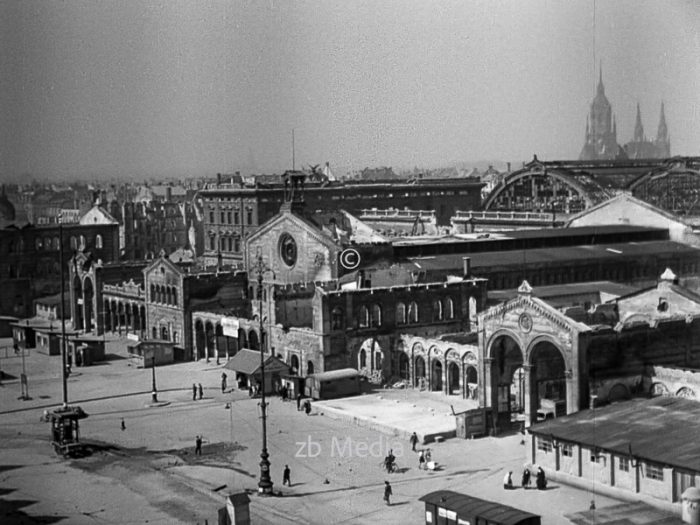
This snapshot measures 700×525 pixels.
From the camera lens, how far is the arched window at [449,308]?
66.2 m

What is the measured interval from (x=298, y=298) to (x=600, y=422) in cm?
3493

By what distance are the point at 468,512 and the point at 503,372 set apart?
19426 mm

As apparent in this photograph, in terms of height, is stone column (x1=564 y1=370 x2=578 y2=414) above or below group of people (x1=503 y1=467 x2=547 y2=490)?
above

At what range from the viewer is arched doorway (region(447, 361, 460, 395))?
183 feet

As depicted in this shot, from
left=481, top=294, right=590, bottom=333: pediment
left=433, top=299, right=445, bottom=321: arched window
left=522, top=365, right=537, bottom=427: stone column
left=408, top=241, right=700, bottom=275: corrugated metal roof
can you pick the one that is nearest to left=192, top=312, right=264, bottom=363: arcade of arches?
left=433, top=299, right=445, bottom=321: arched window

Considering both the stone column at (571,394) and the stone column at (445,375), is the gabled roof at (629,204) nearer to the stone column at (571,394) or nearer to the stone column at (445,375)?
the stone column at (445,375)

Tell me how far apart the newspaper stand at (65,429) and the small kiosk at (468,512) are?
→ 20.0 meters

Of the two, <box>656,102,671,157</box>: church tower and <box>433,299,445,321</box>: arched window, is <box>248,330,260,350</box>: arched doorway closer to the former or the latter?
<box>433,299,445,321</box>: arched window

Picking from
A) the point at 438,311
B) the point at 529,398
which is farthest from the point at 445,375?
the point at 438,311

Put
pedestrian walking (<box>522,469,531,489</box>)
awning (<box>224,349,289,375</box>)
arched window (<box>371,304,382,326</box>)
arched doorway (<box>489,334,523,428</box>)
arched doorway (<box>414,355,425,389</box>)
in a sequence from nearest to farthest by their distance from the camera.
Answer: pedestrian walking (<box>522,469,531,489</box>) < arched doorway (<box>489,334,523,428</box>) < awning (<box>224,349,289,375</box>) < arched doorway (<box>414,355,425,389</box>) < arched window (<box>371,304,382,326</box>)

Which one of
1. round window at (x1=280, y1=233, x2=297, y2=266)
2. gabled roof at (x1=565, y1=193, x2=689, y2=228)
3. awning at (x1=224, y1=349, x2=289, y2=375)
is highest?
gabled roof at (x1=565, y1=193, x2=689, y2=228)

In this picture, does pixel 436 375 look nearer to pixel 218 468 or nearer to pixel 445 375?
pixel 445 375

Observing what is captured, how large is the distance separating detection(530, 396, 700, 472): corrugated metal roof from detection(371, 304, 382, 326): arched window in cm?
2166

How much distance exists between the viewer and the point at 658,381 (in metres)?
45.8
